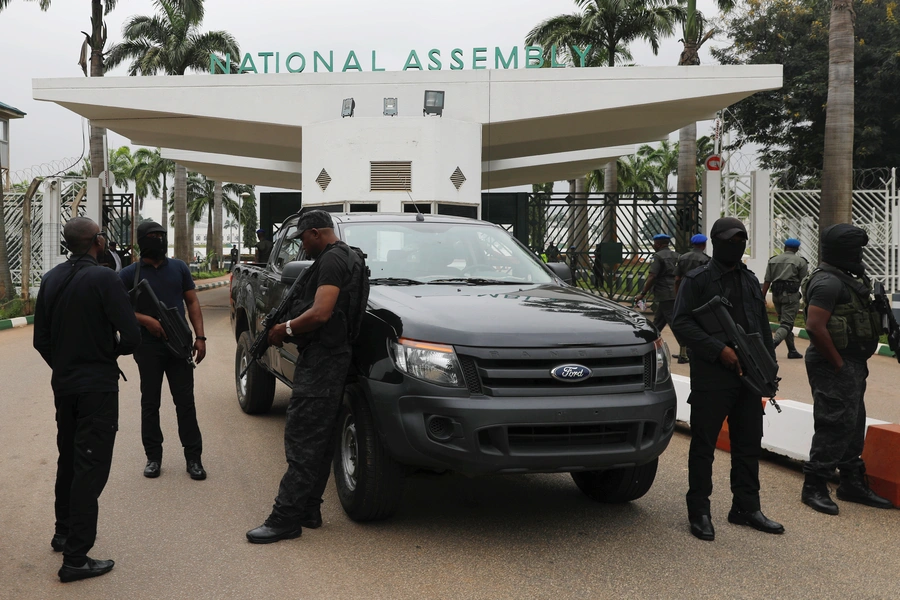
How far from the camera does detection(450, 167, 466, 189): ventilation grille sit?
1900 cm

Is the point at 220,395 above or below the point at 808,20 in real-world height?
below

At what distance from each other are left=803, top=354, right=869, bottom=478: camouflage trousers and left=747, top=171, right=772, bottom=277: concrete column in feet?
54.2

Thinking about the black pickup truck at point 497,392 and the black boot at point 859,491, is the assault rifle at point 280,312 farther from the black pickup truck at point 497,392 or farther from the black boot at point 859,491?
the black boot at point 859,491

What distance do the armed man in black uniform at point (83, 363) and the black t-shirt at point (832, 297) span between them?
13.1 ft

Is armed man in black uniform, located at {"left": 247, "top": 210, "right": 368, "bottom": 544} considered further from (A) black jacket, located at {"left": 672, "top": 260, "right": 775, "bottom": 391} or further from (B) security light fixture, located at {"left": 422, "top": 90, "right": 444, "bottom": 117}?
(B) security light fixture, located at {"left": 422, "top": 90, "right": 444, "bottom": 117}

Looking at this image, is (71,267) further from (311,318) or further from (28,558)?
(28,558)

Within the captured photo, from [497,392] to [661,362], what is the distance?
105 cm

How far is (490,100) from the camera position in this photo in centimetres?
1911

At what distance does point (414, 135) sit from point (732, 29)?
23.5 m

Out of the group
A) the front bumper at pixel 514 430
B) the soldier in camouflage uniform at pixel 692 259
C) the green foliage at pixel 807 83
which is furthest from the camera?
the green foliage at pixel 807 83

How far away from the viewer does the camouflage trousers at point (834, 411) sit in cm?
547

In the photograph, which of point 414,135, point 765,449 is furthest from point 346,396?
point 414,135

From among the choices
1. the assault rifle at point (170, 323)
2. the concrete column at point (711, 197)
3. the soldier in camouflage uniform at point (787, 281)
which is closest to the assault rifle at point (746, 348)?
the assault rifle at point (170, 323)

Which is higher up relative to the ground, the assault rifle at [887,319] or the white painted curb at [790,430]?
the assault rifle at [887,319]
